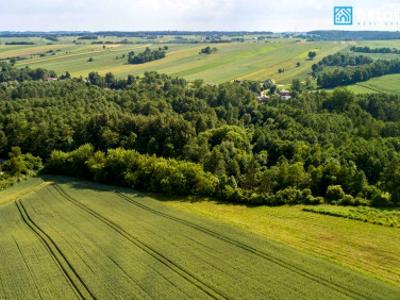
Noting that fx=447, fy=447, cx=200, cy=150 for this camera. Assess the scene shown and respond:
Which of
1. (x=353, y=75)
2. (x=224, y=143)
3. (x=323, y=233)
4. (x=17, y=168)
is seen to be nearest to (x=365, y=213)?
(x=323, y=233)

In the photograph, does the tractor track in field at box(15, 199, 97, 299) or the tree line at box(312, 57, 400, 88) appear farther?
the tree line at box(312, 57, 400, 88)

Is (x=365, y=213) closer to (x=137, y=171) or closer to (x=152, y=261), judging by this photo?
(x=152, y=261)

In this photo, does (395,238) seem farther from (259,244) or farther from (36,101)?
(36,101)

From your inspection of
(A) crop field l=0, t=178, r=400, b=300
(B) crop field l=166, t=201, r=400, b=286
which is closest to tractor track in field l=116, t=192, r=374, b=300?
(A) crop field l=0, t=178, r=400, b=300

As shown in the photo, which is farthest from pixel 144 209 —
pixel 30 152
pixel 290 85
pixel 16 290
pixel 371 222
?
pixel 290 85

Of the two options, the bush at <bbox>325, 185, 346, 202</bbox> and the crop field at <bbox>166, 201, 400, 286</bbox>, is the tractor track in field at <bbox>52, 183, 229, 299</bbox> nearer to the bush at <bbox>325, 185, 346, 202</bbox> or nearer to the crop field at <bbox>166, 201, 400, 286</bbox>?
the crop field at <bbox>166, 201, 400, 286</bbox>

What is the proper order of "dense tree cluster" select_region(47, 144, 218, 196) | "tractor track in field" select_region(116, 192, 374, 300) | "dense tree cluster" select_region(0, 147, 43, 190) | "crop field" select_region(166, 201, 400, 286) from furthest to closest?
"dense tree cluster" select_region(0, 147, 43, 190), "dense tree cluster" select_region(47, 144, 218, 196), "crop field" select_region(166, 201, 400, 286), "tractor track in field" select_region(116, 192, 374, 300)
